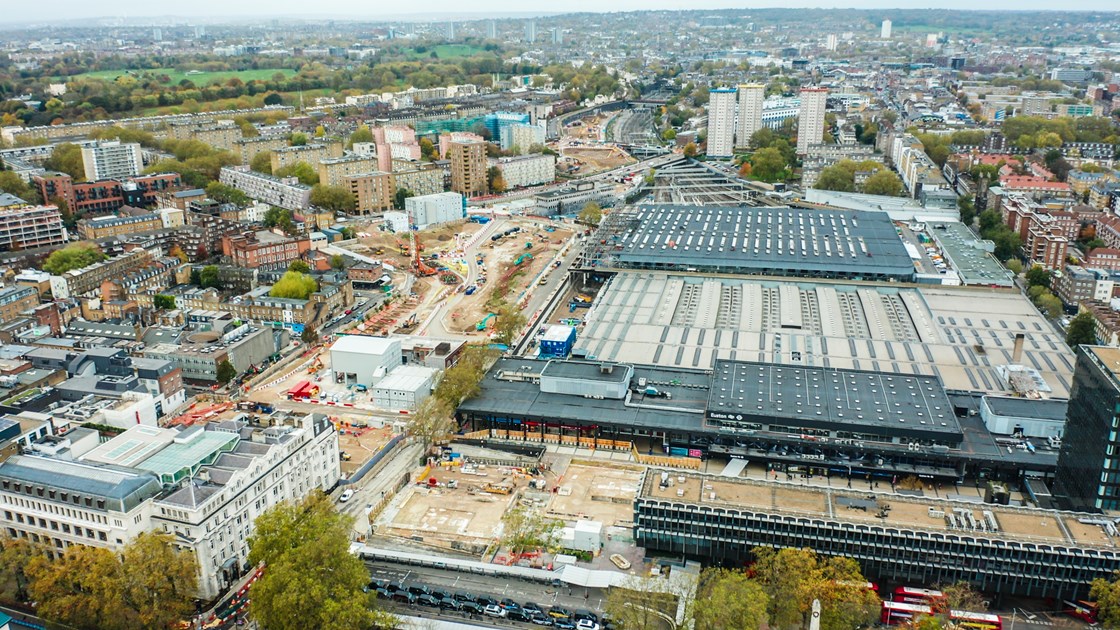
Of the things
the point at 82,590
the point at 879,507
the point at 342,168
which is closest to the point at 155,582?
the point at 82,590

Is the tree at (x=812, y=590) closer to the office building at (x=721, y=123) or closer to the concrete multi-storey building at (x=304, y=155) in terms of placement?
the concrete multi-storey building at (x=304, y=155)

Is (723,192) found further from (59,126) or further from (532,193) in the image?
(59,126)

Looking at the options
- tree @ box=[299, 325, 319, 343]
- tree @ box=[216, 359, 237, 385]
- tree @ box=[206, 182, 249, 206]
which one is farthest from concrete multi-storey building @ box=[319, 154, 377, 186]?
tree @ box=[216, 359, 237, 385]

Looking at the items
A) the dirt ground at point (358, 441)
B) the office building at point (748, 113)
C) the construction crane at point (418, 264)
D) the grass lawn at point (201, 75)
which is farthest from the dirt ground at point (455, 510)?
→ the grass lawn at point (201, 75)

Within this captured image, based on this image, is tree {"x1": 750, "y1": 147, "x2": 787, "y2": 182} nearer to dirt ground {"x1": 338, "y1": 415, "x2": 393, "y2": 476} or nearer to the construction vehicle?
the construction vehicle

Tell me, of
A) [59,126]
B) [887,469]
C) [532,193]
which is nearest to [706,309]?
[887,469]
